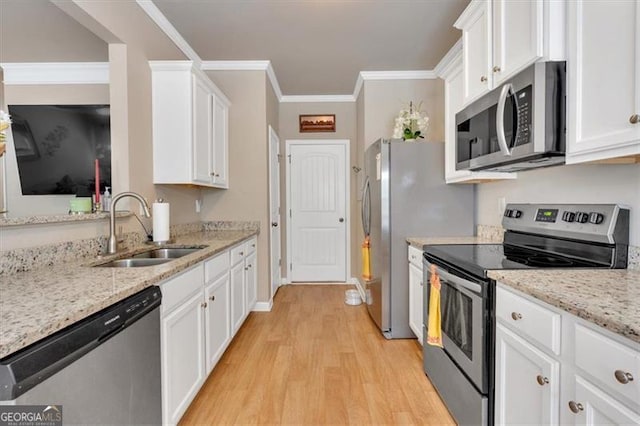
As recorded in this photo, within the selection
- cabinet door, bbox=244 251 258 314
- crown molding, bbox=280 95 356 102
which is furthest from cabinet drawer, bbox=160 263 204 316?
crown molding, bbox=280 95 356 102

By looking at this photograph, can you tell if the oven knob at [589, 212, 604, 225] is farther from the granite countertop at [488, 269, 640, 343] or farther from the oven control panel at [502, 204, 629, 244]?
the granite countertop at [488, 269, 640, 343]

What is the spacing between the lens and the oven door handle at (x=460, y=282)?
1463 millimetres

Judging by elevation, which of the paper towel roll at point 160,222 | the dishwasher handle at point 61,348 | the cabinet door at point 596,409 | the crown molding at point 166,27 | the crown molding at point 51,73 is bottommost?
the cabinet door at point 596,409

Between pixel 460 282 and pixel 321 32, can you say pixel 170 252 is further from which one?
pixel 321 32

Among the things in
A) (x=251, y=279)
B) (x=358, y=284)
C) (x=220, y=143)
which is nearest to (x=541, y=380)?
(x=251, y=279)

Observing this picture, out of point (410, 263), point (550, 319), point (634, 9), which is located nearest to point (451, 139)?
point (410, 263)

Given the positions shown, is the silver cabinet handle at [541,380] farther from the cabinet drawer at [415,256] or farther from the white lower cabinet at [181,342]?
the white lower cabinet at [181,342]

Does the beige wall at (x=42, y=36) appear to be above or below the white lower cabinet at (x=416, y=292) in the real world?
above

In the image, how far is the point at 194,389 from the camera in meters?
1.79

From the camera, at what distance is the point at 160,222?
2303 mm

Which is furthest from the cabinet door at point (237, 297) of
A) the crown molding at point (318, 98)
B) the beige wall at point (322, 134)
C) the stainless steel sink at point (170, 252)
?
the crown molding at point (318, 98)

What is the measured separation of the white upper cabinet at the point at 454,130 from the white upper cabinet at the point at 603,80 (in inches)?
34.1

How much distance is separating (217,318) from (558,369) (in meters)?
1.91

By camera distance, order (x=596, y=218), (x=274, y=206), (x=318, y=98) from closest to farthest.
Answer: (x=596, y=218), (x=274, y=206), (x=318, y=98)
